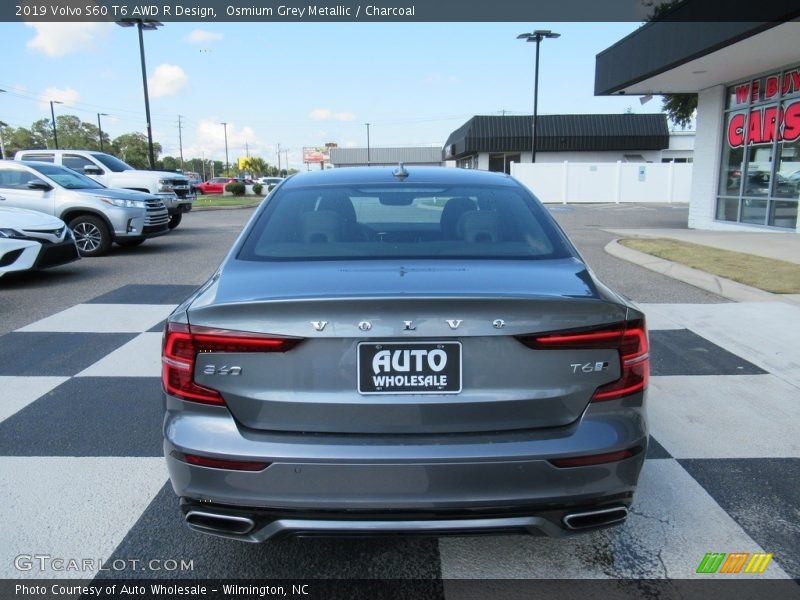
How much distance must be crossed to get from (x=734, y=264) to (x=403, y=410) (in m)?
9.01

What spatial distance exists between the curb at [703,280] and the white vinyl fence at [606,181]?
2320 centimetres

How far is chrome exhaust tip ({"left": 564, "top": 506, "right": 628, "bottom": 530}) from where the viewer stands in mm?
2145

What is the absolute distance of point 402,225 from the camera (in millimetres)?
3244

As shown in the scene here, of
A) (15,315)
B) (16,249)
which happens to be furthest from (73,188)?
(15,315)

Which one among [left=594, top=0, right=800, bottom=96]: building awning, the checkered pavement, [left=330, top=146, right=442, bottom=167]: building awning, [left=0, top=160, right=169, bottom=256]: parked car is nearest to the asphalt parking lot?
the checkered pavement

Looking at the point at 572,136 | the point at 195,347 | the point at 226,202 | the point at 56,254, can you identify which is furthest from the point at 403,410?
the point at 572,136

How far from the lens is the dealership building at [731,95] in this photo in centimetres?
1265

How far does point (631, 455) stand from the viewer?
2176 mm

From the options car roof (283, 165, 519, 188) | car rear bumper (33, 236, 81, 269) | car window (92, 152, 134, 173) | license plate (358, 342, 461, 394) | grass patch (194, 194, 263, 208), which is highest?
car window (92, 152, 134, 173)

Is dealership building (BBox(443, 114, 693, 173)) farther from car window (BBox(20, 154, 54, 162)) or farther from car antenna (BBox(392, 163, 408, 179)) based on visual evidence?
car antenna (BBox(392, 163, 408, 179))

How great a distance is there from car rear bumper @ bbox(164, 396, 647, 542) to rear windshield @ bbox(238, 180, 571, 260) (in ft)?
2.88

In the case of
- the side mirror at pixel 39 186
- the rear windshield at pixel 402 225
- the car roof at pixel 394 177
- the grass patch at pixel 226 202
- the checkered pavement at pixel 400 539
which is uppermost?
the car roof at pixel 394 177

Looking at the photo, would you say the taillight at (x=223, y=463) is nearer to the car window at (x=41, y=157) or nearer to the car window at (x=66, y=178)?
the car window at (x=66, y=178)
